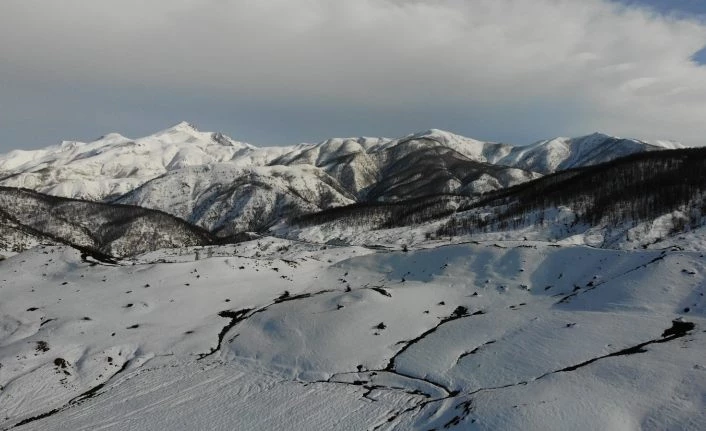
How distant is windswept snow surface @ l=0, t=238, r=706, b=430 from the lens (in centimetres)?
2202

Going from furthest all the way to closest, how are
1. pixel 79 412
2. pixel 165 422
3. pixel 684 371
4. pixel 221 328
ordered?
1. pixel 221 328
2. pixel 79 412
3. pixel 165 422
4. pixel 684 371

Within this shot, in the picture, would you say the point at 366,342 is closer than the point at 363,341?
Yes

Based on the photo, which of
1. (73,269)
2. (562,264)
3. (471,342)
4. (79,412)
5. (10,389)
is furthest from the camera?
(73,269)

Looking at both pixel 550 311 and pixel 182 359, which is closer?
pixel 182 359

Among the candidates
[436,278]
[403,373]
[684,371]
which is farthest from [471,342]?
[436,278]

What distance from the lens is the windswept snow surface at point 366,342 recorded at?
72.2 feet

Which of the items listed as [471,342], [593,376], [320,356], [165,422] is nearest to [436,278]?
[471,342]

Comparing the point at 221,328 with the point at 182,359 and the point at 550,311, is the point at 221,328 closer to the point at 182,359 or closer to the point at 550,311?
the point at 182,359

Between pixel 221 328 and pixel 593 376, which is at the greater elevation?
pixel 593 376

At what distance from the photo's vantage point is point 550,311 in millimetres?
35500

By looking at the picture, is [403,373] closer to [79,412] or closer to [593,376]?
[593,376]

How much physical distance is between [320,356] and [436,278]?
64.7ft

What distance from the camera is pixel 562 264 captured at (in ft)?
149

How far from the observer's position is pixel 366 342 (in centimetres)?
3312
